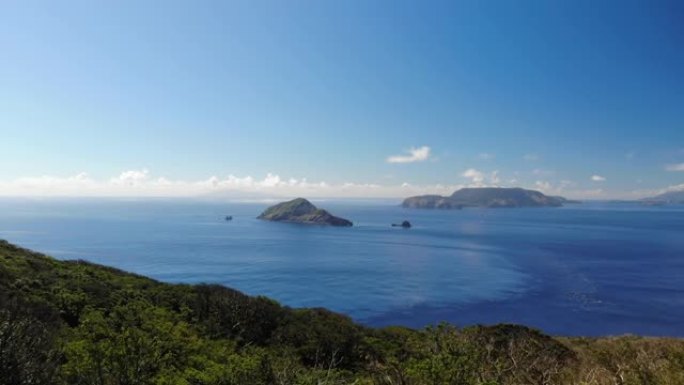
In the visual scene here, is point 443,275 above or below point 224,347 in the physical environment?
below

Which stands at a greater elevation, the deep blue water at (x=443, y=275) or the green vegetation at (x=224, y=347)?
the green vegetation at (x=224, y=347)

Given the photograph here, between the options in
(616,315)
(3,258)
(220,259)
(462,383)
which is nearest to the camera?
(462,383)

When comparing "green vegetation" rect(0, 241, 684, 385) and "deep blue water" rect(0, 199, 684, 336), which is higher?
"green vegetation" rect(0, 241, 684, 385)

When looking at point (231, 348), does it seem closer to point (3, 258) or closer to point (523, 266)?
point (3, 258)

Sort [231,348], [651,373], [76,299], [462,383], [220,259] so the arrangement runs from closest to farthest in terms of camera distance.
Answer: [651,373]
[462,383]
[231,348]
[76,299]
[220,259]

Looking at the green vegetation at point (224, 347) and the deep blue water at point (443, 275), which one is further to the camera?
the deep blue water at point (443, 275)

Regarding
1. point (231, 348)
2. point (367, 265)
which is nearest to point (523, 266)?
point (367, 265)

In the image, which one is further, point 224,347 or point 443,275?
point 443,275

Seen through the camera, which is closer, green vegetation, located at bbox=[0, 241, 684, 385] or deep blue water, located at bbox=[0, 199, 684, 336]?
green vegetation, located at bbox=[0, 241, 684, 385]
